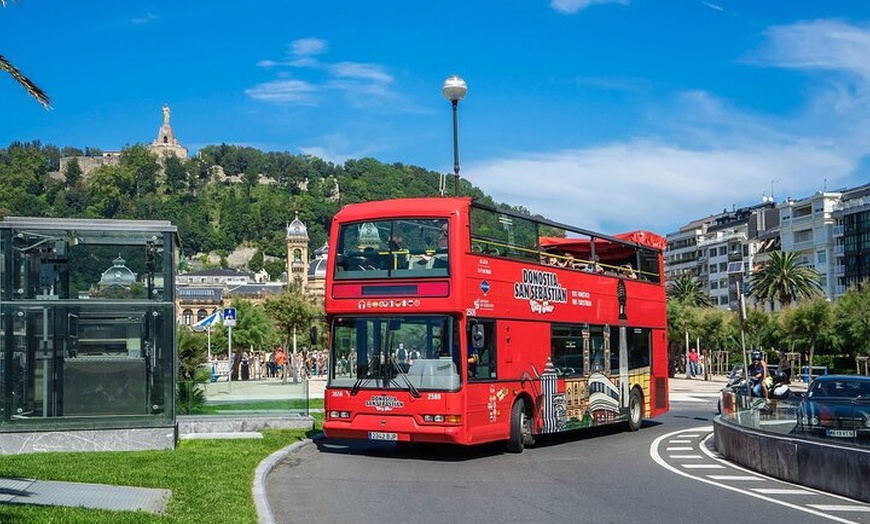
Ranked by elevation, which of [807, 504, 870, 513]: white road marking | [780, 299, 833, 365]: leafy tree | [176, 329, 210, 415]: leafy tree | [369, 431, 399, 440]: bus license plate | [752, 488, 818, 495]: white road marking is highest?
→ [780, 299, 833, 365]: leafy tree

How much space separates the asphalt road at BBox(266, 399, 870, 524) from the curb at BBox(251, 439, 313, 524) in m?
0.13

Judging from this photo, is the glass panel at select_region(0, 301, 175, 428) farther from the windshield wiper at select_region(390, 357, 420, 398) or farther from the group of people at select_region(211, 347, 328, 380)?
the group of people at select_region(211, 347, 328, 380)

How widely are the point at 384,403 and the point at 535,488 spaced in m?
3.99

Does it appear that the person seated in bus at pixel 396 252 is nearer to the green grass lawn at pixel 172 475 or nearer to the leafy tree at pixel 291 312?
the green grass lawn at pixel 172 475

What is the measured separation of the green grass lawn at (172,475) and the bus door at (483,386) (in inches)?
135

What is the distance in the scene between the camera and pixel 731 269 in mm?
138125

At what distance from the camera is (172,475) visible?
13531 mm

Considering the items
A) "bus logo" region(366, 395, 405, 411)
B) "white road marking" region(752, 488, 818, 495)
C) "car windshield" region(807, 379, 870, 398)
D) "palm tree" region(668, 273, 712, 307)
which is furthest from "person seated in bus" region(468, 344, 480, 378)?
"palm tree" region(668, 273, 712, 307)

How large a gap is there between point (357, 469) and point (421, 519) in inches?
199

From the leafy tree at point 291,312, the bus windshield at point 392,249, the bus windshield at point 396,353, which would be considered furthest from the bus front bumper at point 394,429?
the leafy tree at point 291,312

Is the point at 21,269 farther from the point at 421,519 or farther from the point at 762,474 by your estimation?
the point at 762,474

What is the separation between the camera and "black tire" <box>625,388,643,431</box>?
77.9 ft

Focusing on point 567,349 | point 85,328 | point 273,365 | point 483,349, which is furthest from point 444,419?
point 273,365

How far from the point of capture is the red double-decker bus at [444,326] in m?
16.9
